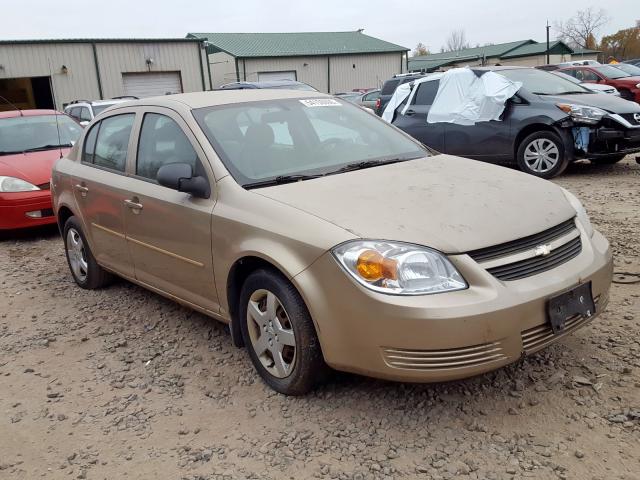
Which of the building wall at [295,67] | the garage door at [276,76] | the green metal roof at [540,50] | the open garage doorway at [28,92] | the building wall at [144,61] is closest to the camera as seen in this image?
the building wall at [144,61]

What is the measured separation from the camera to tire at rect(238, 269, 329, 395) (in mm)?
2973

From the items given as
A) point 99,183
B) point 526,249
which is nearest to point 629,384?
point 526,249

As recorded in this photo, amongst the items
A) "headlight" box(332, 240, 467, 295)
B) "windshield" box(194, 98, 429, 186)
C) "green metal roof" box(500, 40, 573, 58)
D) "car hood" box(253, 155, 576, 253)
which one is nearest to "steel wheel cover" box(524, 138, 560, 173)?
"windshield" box(194, 98, 429, 186)

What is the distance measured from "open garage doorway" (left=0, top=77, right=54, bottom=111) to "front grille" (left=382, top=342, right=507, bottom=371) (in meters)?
29.8

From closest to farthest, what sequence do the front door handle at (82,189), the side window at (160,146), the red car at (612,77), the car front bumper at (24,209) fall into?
the side window at (160,146) < the front door handle at (82,189) < the car front bumper at (24,209) < the red car at (612,77)

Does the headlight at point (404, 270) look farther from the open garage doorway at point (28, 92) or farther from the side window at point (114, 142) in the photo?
the open garage doorway at point (28, 92)

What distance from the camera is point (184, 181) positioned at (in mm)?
3469

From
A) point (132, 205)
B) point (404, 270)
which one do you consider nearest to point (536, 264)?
point (404, 270)

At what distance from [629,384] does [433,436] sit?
1.09 m

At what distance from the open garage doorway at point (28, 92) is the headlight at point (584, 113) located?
86.4ft

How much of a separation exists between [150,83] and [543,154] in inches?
988

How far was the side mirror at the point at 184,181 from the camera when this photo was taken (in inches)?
136

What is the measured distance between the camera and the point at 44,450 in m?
2.98

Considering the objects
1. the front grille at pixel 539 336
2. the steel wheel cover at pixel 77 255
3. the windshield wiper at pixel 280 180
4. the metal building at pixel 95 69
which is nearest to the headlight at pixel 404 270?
the front grille at pixel 539 336
